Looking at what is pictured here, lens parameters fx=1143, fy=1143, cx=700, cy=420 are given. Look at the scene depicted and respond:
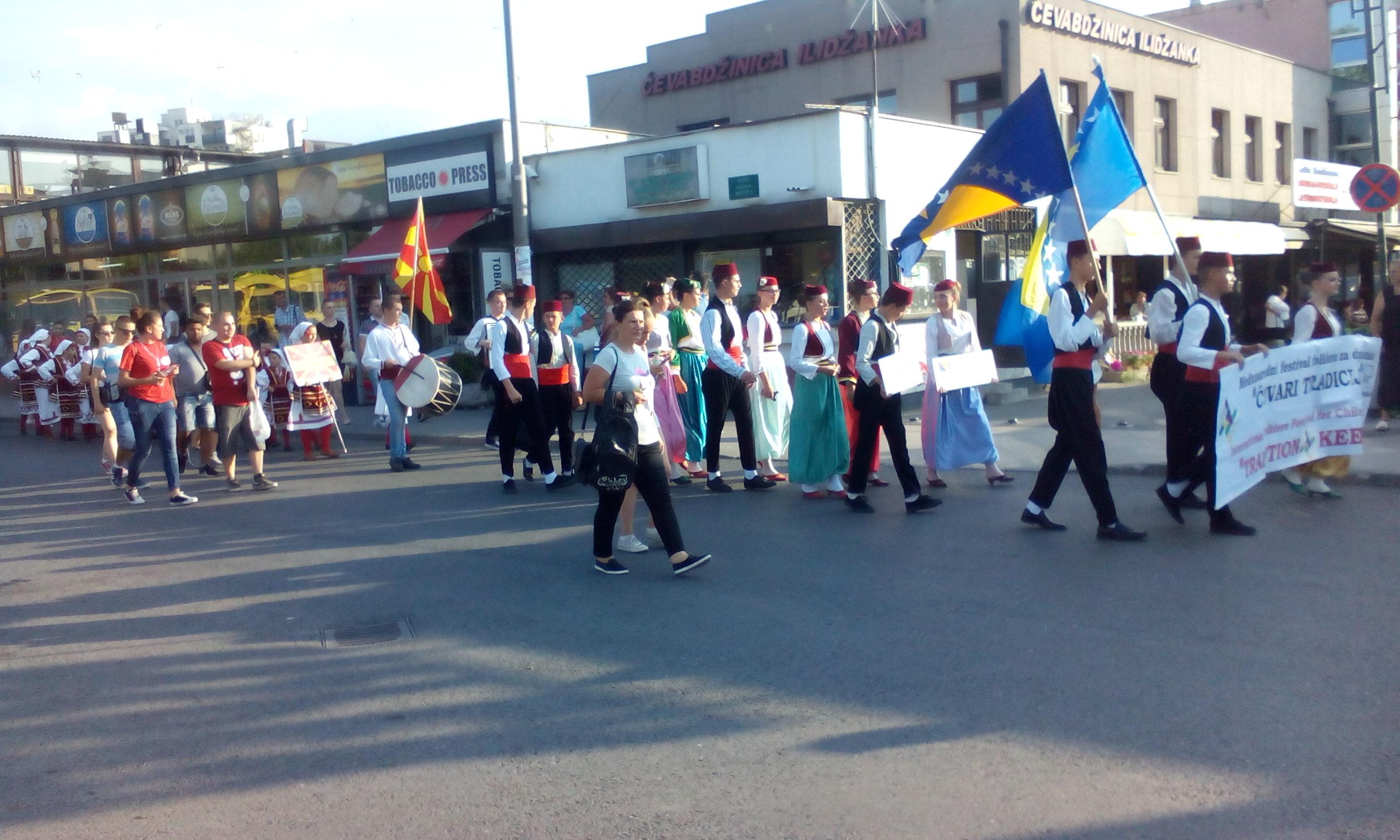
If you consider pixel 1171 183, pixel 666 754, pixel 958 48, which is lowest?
pixel 666 754

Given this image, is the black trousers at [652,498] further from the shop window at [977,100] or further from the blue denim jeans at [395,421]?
the shop window at [977,100]

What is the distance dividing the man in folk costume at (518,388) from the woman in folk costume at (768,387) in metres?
1.83

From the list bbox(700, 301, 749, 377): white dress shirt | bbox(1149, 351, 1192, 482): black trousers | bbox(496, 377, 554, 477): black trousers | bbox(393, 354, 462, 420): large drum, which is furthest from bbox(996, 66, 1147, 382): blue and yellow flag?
bbox(393, 354, 462, 420): large drum

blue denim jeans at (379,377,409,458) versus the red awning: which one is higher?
the red awning

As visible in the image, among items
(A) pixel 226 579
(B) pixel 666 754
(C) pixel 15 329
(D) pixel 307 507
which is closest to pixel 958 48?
(D) pixel 307 507

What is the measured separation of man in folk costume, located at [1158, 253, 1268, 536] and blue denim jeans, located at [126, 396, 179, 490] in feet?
27.3

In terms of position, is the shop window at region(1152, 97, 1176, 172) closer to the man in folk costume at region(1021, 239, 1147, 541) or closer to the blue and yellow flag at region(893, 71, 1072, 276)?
the blue and yellow flag at region(893, 71, 1072, 276)

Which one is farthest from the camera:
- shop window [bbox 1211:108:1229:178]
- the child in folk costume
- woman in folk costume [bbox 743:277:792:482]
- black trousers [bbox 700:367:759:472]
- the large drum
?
shop window [bbox 1211:108:1229:178]

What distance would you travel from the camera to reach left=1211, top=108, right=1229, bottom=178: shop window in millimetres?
26781

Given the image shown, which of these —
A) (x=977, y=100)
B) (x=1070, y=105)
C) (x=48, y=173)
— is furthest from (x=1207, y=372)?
(x=48, y=173)

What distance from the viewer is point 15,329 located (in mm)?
30250

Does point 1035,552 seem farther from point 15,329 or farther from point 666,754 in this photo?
point 15,329

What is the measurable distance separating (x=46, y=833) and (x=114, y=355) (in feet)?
33.7

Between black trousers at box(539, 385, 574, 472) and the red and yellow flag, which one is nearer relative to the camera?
black trousers at box(539, 385, 574, 472)
